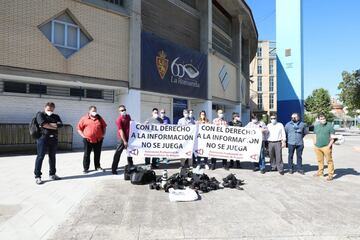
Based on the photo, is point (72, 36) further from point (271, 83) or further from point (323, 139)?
point (271, 83)

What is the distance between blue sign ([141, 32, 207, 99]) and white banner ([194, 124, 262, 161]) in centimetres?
851

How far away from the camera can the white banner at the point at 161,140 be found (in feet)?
32.1

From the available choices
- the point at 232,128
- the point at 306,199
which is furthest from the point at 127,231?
the point at 232,128

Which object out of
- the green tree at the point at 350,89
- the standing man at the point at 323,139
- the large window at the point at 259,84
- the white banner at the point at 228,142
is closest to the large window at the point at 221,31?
the white banner at the point at 228,142

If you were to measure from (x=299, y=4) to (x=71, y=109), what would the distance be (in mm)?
21769

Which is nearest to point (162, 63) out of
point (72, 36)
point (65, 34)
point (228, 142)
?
point (72, 36)

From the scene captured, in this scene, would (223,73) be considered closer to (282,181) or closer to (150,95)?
(150,95)

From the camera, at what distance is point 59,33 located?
48.5 feet

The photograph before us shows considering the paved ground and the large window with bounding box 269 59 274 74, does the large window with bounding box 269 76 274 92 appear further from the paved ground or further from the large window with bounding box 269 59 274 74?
the paved ground

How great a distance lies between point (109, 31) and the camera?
54.4ft

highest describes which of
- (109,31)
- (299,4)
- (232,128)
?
(299,4)

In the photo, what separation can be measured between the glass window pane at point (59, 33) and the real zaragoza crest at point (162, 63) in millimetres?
5740

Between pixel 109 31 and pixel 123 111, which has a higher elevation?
pixel 109 31

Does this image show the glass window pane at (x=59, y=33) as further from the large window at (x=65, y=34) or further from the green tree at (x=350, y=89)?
the green tree at (x=350, y=89)
